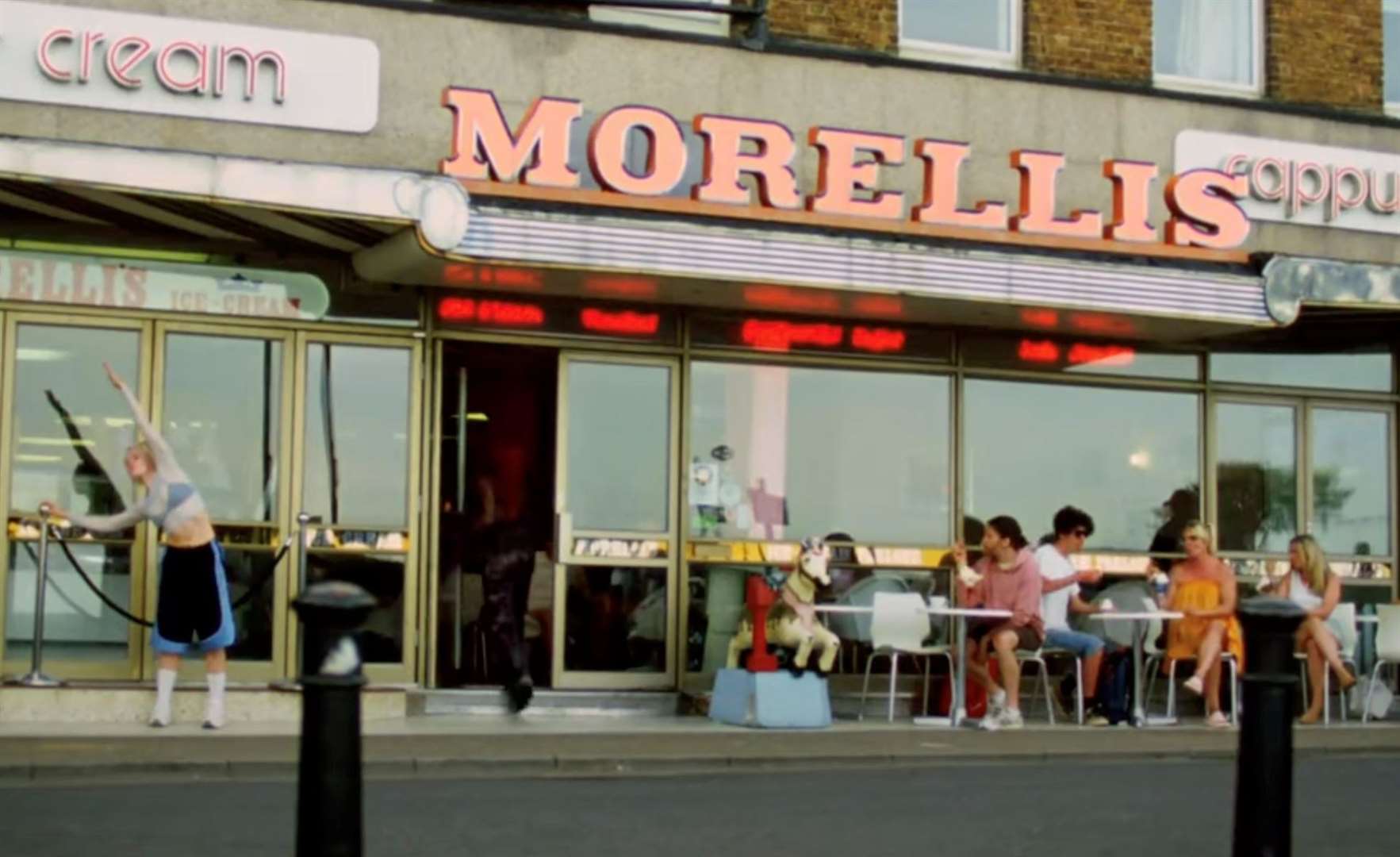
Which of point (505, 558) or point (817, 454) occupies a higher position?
point (817, 454)

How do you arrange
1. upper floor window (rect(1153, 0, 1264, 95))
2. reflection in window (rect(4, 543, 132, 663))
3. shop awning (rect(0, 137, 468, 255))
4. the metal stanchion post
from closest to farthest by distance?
shop awning (rect(0, 137, 468, 255))
the metal stanchion post
reflection in window (rect(4, 543, 132, 663))
upper floor window (rect(1153, 0, 1264, 95))

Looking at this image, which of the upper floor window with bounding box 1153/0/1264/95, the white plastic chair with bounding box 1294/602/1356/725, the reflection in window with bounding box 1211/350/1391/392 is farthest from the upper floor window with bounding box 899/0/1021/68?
the white plastic chair with bounding box 1294/602/1356/725

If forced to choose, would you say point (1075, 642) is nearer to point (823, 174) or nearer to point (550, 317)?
point (823, 174)

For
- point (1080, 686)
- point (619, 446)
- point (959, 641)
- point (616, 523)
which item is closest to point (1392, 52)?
point (1080, 686)

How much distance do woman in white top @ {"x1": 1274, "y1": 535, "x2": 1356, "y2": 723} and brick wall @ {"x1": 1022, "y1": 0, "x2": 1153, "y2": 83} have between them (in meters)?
3.89

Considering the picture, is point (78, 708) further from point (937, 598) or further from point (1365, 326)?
point (1365, 326)

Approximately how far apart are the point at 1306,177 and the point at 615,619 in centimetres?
659

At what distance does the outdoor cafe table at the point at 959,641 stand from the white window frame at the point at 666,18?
4171mm

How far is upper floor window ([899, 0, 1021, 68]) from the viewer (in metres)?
18.0

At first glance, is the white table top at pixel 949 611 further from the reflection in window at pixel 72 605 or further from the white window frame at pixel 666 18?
the reflection in window at pixel 72 605

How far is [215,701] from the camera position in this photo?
14.2 m

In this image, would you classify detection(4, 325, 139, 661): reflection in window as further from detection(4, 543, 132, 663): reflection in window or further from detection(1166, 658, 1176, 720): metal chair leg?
detection(1166, 658, 1176, 720): metal chair leg

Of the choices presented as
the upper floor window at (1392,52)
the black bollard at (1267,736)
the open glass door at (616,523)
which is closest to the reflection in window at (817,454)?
the open glass door at (616,523)

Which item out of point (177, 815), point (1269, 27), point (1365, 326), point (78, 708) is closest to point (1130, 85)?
point (1269, 27)
